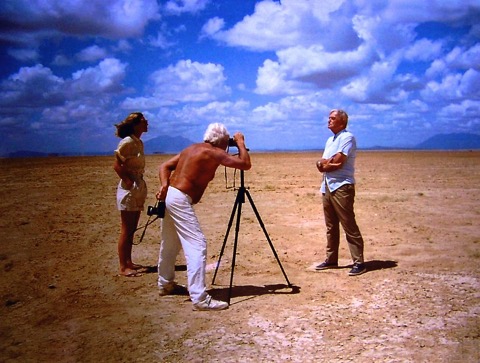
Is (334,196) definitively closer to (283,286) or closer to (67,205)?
(283,286)

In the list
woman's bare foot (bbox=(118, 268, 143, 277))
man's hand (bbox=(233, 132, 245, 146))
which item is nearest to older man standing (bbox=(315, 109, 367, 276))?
man's hand (bbox=(233, 132, 245, 146))

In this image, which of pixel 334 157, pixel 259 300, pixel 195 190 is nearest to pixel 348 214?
pixel 334 157

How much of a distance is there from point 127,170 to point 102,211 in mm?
6596

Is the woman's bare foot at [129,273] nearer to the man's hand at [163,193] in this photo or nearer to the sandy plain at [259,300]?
the sandy plain at [259,300]

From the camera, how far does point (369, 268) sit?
5918 mm

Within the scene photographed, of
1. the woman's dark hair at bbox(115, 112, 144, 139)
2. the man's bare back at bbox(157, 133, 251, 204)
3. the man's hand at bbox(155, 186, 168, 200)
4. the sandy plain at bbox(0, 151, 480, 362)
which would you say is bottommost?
the sandy plain at bbox(0, 151, 480, 362)

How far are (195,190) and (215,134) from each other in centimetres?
67

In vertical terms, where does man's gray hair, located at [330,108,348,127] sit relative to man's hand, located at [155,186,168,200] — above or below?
above

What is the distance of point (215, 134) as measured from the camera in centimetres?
459

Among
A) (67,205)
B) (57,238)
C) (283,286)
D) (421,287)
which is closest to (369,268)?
(421,287)

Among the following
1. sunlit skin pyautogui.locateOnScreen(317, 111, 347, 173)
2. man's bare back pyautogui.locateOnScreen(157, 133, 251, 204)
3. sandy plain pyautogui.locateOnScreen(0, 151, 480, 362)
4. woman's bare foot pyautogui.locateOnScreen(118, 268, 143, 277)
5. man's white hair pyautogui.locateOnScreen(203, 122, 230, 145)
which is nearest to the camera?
sandy plain pyautogui.locateOnScreen(0, 151, 480, 362)

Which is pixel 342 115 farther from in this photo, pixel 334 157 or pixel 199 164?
pixel 199 164

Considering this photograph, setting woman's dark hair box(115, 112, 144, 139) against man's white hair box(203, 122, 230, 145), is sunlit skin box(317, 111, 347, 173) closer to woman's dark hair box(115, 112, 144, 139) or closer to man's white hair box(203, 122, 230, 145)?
man's white hair box(203, 122, 230, 145)

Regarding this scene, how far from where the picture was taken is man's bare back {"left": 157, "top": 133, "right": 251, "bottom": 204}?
4434 millimetres
